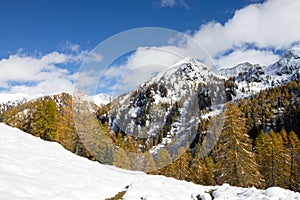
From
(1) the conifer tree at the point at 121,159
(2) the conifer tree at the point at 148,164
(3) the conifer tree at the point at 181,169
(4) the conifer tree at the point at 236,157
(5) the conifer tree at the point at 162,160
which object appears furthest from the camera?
(5) the conifer tree at the point at 162,160

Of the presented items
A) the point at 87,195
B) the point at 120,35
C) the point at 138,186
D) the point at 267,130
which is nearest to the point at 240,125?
the point at 120,35

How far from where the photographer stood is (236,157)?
2597 cm

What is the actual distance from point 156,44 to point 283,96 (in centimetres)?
15117

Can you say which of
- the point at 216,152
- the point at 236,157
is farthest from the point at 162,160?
the point at 236,157

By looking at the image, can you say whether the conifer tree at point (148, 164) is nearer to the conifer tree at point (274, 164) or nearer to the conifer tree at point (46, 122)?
the conifer tree at point (46, 122)

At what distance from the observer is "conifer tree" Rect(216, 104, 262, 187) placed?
25797mm

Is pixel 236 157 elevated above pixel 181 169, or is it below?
above

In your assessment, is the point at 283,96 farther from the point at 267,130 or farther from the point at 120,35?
the point at 120,35

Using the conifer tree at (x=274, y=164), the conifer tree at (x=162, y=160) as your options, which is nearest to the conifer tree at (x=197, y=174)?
the conifer tree at (x=162, y=160)

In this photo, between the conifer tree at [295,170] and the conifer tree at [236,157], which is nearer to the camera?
the conifer tree at [236,157]

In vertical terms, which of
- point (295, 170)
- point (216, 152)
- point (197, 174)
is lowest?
point (197, 174)

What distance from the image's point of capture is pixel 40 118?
38500 millimetres

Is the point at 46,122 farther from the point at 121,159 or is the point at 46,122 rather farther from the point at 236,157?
the point at 236,157

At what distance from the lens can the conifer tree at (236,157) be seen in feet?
84.6
